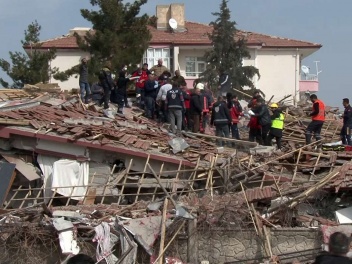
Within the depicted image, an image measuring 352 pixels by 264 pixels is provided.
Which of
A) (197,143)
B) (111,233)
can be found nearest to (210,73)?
(197,143)

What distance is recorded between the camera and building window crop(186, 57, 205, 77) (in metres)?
52.6

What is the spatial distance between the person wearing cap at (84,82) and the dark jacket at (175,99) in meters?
3.75

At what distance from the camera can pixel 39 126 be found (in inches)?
822

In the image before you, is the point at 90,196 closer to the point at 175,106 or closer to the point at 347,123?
the point at 175,106

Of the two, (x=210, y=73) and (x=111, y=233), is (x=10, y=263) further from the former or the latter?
(x=210, y=73)

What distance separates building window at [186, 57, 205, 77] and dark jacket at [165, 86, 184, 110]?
96.3ft

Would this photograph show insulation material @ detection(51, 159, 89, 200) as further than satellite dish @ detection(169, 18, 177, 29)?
No

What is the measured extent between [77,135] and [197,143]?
363cm

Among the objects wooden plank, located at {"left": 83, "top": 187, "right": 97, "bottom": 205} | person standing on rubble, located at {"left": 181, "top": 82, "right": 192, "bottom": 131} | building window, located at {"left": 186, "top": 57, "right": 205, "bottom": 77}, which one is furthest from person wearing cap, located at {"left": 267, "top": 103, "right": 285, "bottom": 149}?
building window, located at {"left": 186, "top": 57, "right": 205, "bottom": 77}

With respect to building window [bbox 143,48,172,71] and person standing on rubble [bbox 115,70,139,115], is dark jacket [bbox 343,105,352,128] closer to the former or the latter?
person standing on rubble [bbox 115,70,139,115]

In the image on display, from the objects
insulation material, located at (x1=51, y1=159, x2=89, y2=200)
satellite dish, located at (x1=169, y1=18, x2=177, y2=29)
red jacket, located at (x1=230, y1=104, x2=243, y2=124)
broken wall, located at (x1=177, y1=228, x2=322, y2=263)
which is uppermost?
satellite dish, located at (x1=169, y1=18, x2=177, y2=29)

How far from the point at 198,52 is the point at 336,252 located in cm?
4534

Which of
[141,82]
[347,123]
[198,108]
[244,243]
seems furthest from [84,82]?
[244,243]

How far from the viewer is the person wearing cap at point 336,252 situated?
734 cm
